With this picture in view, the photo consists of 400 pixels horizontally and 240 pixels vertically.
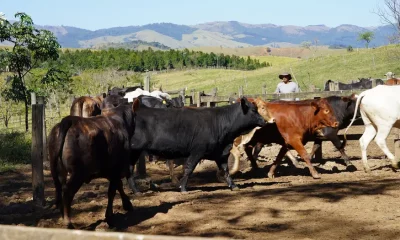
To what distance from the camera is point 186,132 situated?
411 inches

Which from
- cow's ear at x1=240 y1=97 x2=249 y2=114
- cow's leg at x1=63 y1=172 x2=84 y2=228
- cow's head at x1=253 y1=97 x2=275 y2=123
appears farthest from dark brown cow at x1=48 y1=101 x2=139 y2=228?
cow's head at x1=253 y1=97 x2=275 y2=123

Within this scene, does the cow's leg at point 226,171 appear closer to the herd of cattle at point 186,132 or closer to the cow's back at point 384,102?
Result: the herd of cattle at point 186,132

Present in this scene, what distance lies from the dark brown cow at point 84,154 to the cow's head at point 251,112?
331 cm

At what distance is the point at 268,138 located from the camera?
1225cm

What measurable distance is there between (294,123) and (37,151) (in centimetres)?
519

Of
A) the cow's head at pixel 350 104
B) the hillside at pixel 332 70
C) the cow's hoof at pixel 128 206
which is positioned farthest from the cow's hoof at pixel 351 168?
the hillside at pixel 332 70

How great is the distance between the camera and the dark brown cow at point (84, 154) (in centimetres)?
708

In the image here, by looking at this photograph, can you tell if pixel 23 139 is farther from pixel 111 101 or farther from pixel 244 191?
pixel 244 191

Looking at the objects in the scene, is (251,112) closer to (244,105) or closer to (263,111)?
(244,105)

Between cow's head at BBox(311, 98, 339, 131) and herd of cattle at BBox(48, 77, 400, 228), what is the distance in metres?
0.02

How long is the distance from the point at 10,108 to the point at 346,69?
40.4 meters

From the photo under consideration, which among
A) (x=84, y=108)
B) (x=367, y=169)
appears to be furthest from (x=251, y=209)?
(x=84, y=108)

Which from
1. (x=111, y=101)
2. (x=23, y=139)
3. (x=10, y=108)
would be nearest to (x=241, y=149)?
(x=111, y=101)

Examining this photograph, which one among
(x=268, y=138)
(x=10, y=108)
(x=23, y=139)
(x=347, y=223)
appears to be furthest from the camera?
(x=10, y=108)
